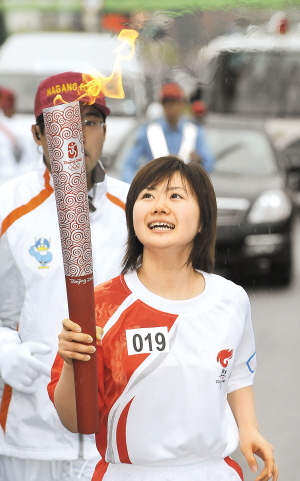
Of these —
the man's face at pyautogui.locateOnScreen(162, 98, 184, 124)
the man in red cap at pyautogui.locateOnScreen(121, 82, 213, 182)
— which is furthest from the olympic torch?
the man's face at pyautogui.locateOnScreen(162, 98, 184, 124)

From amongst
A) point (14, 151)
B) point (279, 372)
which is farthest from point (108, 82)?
point (14, 151)

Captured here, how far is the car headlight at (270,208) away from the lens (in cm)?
666

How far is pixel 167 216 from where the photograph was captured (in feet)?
5.89

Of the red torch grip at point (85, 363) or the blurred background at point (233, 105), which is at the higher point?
the red torch grip at point (85, 363)

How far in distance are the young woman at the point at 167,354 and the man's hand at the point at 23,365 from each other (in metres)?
0.51

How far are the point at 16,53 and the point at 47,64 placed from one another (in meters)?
0.47

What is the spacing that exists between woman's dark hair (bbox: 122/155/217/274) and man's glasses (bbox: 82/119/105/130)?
0.55 metres

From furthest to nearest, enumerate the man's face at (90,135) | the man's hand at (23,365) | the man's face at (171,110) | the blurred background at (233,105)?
the man's face at (171,110) < the blurred background at (233,105) < the man's face at (90,135) < the man's hand at (23,365)

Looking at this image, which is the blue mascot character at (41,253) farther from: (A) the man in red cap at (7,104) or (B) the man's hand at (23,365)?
(A) the man in red cap at (7,104)

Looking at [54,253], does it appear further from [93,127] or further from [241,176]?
[241,176]

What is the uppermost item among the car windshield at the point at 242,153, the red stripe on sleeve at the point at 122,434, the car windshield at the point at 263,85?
the red stripe on sleeve at the point at 122,434

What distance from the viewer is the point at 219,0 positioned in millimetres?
10750

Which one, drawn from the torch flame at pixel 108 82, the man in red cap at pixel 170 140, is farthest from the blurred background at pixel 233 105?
the torch flame at pixel 108 82

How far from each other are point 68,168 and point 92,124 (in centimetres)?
90
